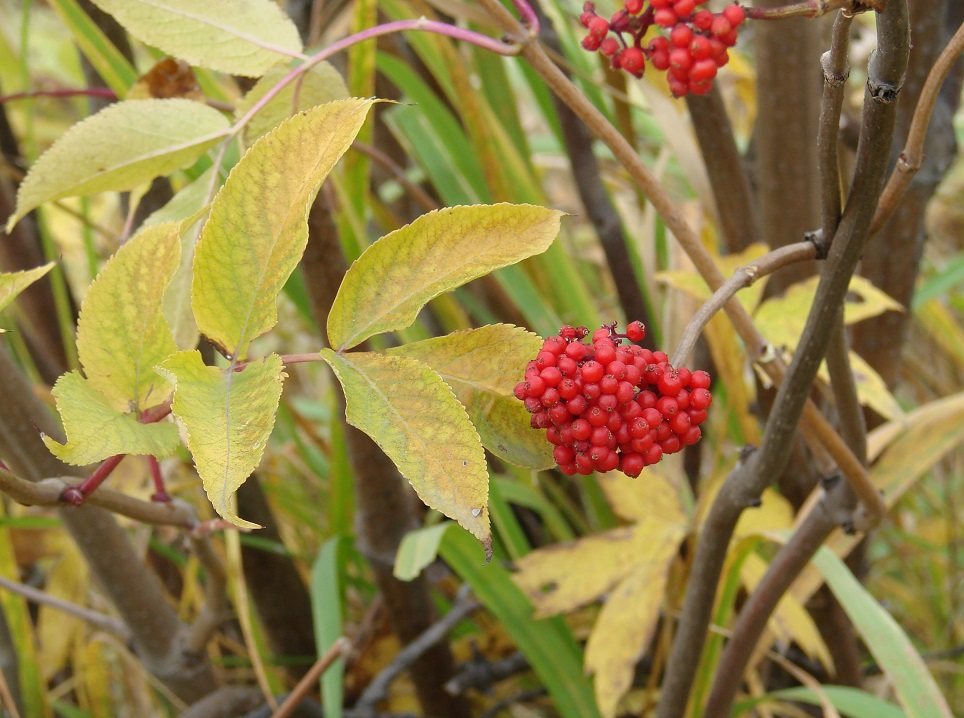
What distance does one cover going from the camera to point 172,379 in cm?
28


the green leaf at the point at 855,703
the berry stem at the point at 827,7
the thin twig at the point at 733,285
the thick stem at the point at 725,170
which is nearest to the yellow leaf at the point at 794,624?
the green leaf at the point at 855,703

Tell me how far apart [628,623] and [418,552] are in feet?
0.63

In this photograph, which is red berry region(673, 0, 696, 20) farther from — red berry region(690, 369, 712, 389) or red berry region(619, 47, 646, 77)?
red berry region(690, 369, 712, 389)

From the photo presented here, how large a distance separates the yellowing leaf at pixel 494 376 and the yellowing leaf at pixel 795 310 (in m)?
0.40

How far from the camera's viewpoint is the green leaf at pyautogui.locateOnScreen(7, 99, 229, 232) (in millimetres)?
394

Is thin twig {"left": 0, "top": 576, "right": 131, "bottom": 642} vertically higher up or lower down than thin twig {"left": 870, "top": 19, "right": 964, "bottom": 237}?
lower down

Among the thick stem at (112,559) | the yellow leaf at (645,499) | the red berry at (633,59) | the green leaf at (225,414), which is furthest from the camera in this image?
the yellow leaf at (645,499)

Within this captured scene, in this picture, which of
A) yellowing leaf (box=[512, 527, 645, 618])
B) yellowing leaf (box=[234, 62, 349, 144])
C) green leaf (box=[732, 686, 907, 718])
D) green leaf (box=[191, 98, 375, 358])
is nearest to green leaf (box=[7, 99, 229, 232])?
yellowing leaf (box=[234, 62, 349, 144])

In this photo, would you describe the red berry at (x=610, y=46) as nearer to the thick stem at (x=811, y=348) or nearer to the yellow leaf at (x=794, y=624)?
the thick stem at (x=811, y=348)

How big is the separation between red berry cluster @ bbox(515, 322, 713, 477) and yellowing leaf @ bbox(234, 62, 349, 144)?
18 cm

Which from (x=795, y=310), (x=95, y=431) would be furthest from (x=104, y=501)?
(x=795, y=310)

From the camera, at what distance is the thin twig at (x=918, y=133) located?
32 centimetres

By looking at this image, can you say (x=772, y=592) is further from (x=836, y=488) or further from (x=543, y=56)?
(x=543, y=56)

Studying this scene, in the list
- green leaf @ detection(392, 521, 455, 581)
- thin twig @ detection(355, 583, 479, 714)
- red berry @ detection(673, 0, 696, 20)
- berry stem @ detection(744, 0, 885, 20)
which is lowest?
thin twig @ detection(355, 583, 479, 714)
